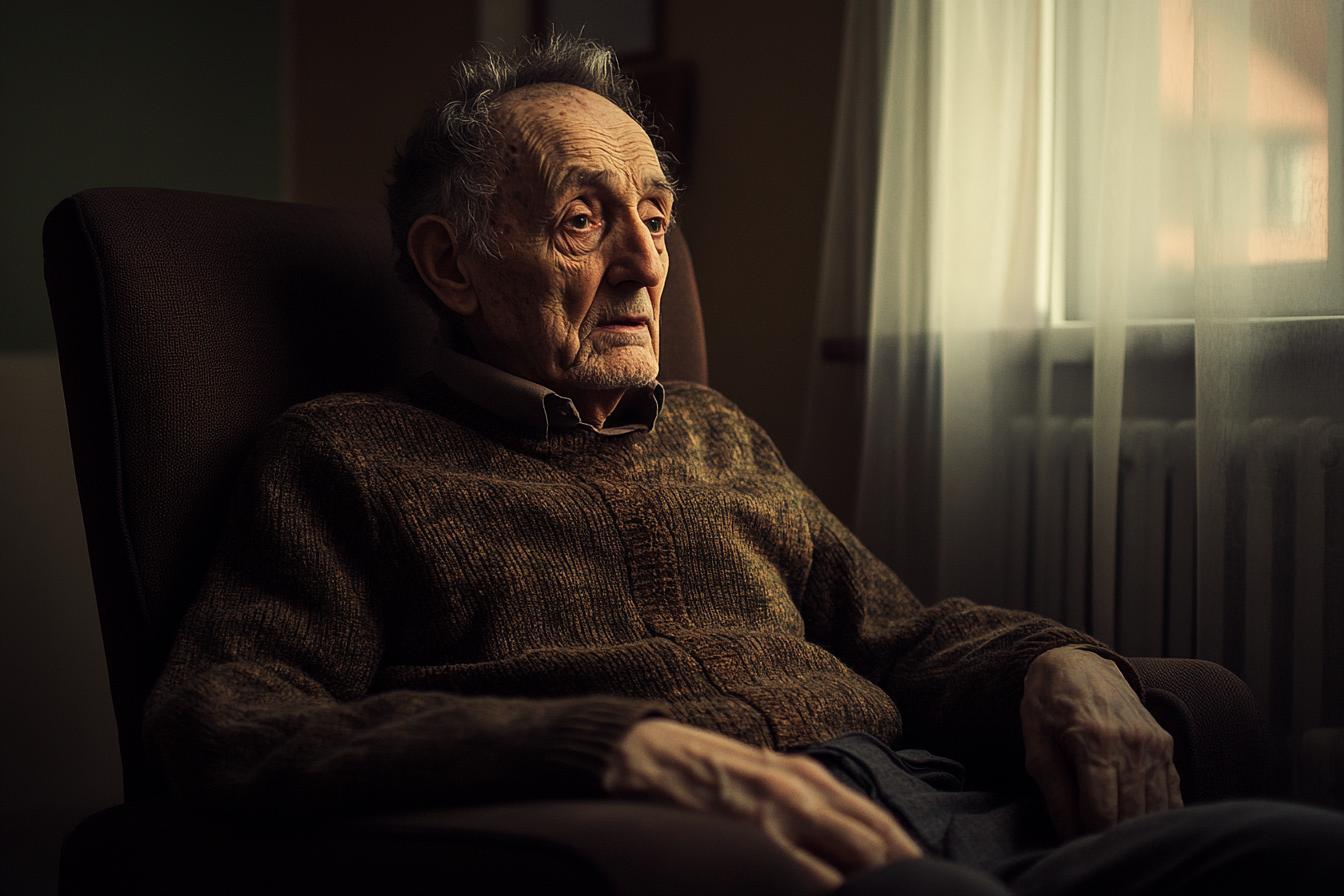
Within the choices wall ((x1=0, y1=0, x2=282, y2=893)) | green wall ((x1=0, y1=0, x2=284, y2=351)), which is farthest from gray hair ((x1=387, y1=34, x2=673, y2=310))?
green wall ((x1=0, y1=0, x2=284, y2=351))

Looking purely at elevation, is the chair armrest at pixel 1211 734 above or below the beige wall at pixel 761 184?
below

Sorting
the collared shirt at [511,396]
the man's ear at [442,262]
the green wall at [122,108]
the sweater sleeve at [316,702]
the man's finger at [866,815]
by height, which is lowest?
the man's finger at [866,815]

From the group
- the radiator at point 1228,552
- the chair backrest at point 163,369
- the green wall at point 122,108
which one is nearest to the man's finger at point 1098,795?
the radiator at point 1228,552

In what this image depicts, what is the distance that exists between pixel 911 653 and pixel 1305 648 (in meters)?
0.67

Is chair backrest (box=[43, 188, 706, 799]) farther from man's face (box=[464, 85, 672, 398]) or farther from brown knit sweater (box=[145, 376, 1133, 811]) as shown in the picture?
man's face (box=[464, 85, 672, 398])

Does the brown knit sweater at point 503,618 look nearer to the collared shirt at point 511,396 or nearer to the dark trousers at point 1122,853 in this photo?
the collared shirt at point 511,396

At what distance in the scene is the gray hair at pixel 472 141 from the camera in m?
1.18

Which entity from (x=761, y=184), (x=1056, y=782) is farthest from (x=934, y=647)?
(x=761, y=184)

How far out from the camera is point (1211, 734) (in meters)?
0.99

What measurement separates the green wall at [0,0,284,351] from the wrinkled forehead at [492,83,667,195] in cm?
215

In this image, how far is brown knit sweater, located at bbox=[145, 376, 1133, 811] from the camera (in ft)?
2.69

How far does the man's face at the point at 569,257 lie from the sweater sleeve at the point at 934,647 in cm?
33

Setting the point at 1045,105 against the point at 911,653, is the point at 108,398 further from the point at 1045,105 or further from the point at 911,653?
the point at 1045,105

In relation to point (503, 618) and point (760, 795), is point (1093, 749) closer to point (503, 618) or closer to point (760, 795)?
point (760, 795)
